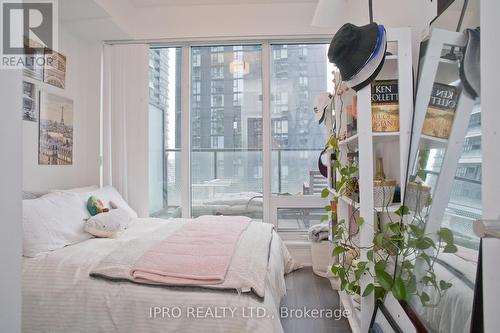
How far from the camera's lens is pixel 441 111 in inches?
39.1

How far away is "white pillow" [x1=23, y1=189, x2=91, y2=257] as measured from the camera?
1655 mm

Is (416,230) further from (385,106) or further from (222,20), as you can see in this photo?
(222,20)

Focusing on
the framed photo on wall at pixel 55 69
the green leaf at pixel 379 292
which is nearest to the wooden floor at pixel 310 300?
the green leaf at pixel 379 292

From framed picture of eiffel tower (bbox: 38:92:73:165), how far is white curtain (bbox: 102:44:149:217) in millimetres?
380

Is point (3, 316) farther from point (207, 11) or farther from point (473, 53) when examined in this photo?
point (207, 11)

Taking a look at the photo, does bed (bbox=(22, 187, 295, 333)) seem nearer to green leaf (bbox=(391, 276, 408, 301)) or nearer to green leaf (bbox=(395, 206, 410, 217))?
green leaf (bbox=(391, 276, 408, 301))

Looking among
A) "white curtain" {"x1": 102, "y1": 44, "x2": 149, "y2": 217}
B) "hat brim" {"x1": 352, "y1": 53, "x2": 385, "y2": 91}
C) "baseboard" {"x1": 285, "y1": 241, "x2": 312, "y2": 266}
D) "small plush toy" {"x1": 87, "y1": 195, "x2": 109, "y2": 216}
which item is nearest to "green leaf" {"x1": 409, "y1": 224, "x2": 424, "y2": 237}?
"hat brim" {"x1": 352, "y1": 53, "x2": 385, "y2": 91}

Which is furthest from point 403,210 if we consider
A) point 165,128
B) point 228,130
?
point 165,128

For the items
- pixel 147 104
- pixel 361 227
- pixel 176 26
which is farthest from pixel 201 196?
pixel 361 227

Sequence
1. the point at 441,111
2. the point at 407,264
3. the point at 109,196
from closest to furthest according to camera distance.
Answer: the point at 441,111 < the point at 407,264 < the point at 109,196

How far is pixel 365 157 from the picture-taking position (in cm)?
126

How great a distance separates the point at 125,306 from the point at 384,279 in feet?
4.01

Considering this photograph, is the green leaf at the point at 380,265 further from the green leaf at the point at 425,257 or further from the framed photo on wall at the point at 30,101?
the framed photo on wall at the point at 30,101

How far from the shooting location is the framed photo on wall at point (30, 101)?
219 cm
